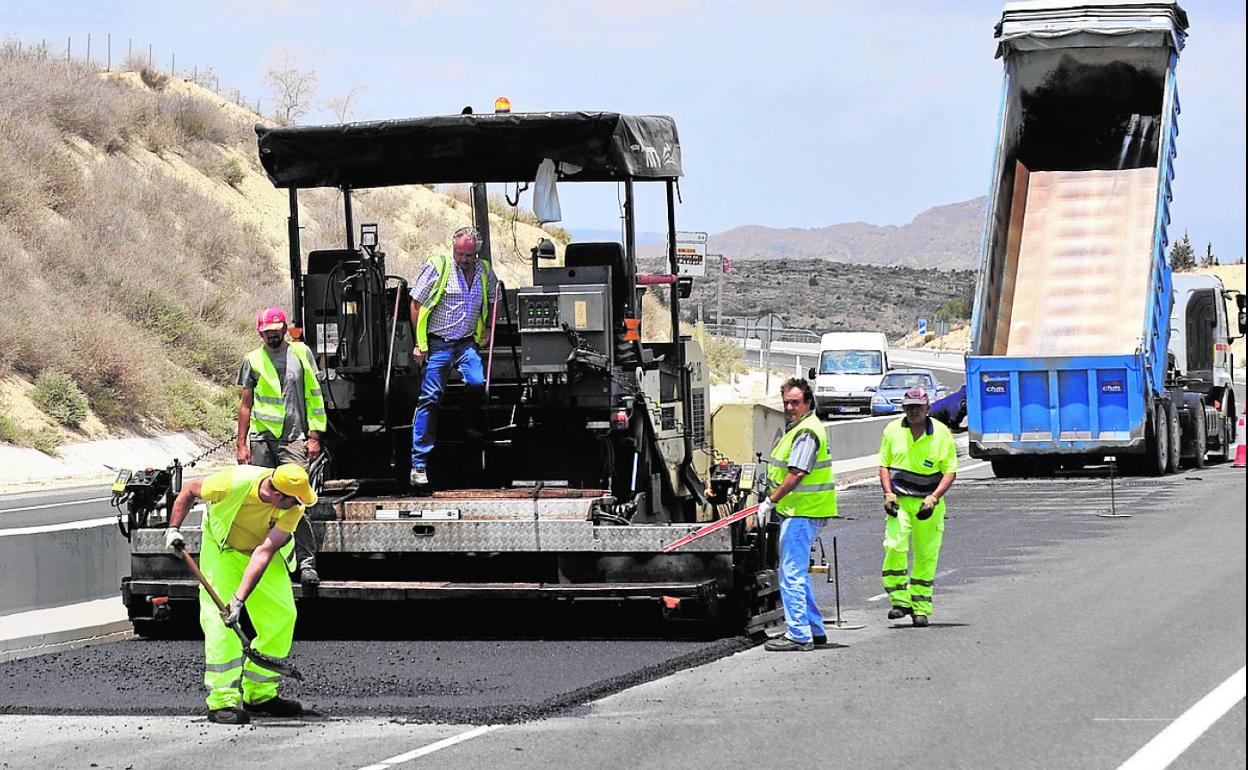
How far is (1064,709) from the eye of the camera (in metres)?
8.91

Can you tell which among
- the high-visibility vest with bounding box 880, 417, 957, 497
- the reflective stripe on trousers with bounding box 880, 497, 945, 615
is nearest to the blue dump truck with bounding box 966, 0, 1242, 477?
the high-visibility vest with bounding box 880, 417, 957, 497

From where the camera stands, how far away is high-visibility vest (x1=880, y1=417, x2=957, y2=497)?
40.0ft

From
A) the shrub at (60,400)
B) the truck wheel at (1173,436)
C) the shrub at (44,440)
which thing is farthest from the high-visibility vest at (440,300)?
the shrub at (60,400)

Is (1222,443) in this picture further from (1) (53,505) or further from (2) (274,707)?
(2) (274,707)

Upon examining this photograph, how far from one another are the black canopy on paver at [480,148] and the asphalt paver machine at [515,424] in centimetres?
1

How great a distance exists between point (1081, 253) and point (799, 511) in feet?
48.5

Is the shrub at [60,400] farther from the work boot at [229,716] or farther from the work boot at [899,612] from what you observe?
the work boot at [229,716]

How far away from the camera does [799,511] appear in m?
11.1

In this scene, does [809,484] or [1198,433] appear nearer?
[809,484]

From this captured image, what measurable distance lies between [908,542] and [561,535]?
252cm

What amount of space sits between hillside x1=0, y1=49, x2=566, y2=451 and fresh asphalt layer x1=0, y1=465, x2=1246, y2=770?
5.45 meters

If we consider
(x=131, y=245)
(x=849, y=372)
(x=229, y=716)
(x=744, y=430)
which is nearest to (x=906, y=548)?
(x=744, y=430)

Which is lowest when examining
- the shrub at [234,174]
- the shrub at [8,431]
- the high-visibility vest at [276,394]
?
the shrub at [8,431]

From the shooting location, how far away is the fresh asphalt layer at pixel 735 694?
8.05 meters
